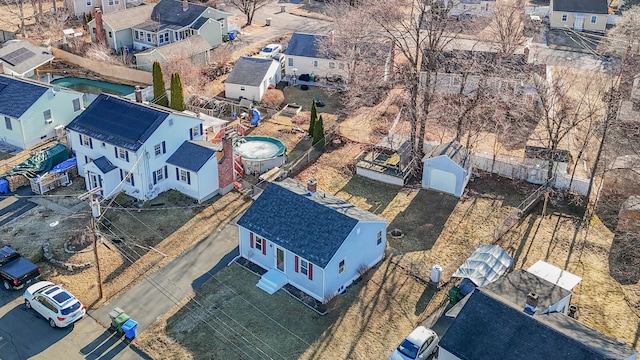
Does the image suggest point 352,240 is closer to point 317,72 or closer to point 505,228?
point 505,228

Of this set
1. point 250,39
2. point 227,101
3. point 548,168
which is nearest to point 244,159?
point 227,101

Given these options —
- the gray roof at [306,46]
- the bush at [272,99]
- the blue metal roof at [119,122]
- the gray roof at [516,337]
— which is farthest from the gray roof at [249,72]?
the gray roof at [516,337]

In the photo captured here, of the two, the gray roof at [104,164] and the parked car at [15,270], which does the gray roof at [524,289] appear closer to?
the parked car at [15,270]

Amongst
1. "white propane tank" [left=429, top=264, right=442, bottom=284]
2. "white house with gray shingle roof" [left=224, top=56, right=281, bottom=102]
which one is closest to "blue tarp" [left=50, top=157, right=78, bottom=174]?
"white house with gray shingle roof" [left=224, top=56, right=281, bottom=102]

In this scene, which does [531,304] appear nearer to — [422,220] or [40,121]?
→ [422,220]

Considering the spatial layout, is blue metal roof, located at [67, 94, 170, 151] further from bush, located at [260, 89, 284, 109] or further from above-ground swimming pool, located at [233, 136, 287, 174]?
bush, located at [260, 89, 284, 109]

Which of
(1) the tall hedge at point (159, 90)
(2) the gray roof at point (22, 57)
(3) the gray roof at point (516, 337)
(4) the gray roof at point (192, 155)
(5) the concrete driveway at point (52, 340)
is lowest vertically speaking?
(5) the concrete driveway at point (52, 340)
